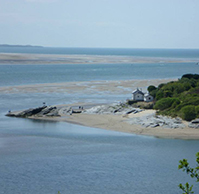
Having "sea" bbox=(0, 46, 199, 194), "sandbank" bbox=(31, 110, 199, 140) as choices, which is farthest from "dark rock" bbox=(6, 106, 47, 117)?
"sandbank" bbox=(31, 110, 199, 140)

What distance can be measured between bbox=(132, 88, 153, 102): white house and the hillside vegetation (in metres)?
0.97

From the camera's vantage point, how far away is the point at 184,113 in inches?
1780

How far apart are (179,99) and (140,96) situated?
19.5 feet

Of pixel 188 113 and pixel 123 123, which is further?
pixel 123 123

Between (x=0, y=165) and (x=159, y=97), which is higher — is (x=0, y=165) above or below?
below

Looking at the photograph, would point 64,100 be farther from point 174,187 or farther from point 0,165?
point 174,187

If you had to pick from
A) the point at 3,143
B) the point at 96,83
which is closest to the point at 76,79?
the point at 96,83

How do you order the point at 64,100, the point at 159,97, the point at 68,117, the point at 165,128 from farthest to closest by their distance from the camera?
1. the point at 64,100
2. the point at 159,97
3. the point at 68,117
4. the point at 165,128

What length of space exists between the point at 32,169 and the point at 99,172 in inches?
206

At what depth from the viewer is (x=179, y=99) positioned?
52094 mm

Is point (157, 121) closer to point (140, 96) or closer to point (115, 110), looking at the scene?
point (115, 110)

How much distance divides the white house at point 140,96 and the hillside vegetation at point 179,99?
0.97 metres

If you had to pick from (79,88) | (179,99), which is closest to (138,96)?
(179,99)

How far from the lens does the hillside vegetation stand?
45.4m
